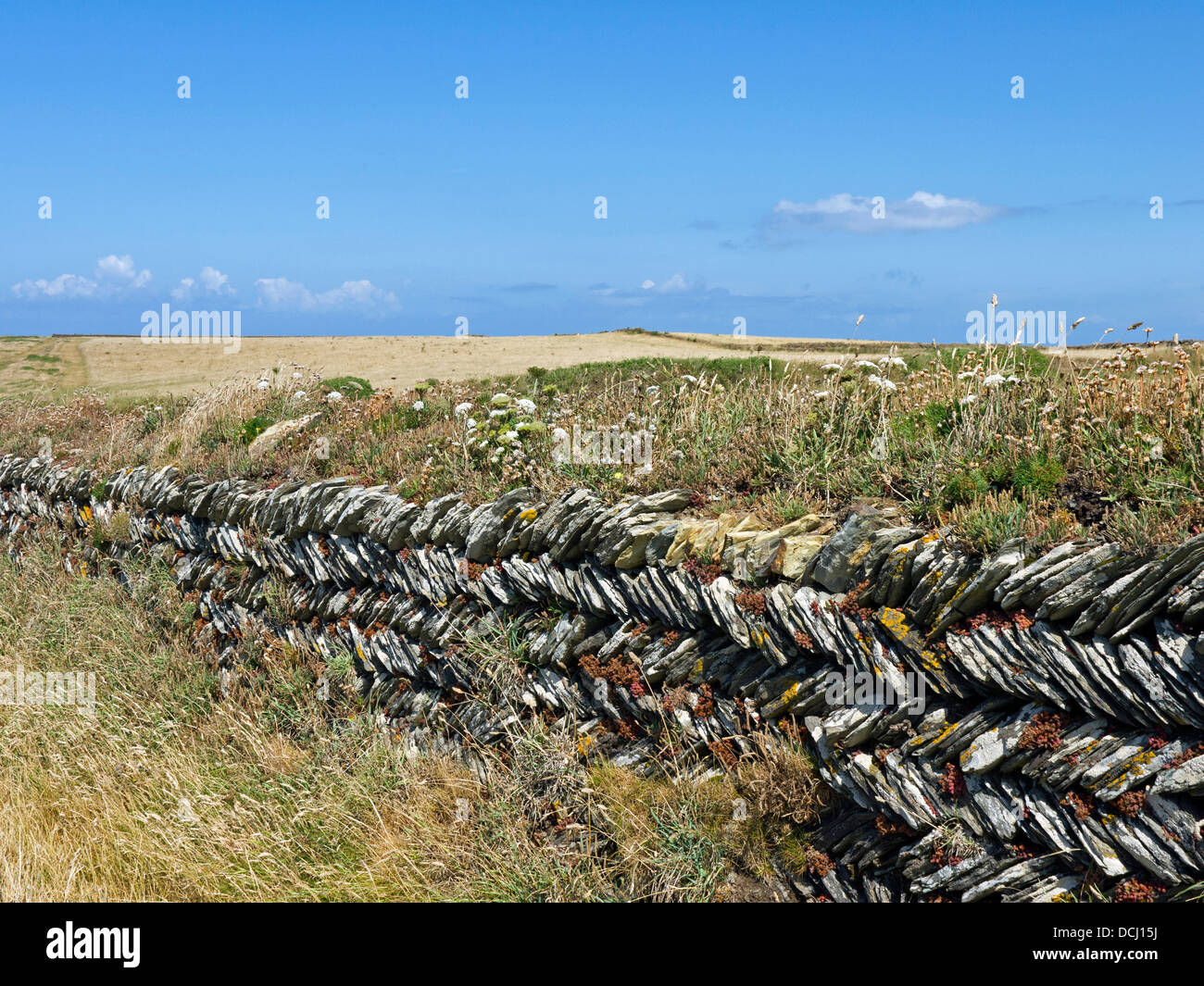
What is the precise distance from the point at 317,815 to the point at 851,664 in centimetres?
372

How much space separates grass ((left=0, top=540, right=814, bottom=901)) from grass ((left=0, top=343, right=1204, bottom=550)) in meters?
1.89

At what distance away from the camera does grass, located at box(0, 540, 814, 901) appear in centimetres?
495

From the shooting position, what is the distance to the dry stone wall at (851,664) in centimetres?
370

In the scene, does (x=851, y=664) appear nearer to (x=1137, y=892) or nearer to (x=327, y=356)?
(x=1137, y=892)

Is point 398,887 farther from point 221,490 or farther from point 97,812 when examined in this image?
point 221,490

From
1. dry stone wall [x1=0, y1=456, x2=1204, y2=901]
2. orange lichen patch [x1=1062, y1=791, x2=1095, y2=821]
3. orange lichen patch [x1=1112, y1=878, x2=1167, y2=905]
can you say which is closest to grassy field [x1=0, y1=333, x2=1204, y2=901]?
dry stone wall [x1=0, y1=456, x2=1204, y2=901]

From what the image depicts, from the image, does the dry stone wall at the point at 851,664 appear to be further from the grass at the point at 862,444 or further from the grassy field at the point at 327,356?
the grassy field at the point at 327,356

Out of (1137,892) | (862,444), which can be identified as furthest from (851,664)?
(862,444)

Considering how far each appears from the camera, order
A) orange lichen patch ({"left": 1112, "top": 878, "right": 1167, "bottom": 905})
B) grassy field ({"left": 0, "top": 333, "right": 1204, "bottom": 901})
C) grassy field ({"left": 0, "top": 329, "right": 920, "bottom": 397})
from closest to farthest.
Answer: orange lichen patch ({"left": 1112, "top": 878, "right": 1167, "bottom": 905}) < grassy field ({"left": 0, "top": 333, "right": 1204, "bottom": 901}) < grassy field ({"left": 0, "top": 329, "right": 920, "bottom": 397})

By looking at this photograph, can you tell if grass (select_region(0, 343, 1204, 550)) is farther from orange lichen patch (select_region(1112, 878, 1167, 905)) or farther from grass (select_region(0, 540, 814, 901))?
grass (select_region(0, 540, 814, 901))

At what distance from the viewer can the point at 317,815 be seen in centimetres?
569

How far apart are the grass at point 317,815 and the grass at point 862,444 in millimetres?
1893
